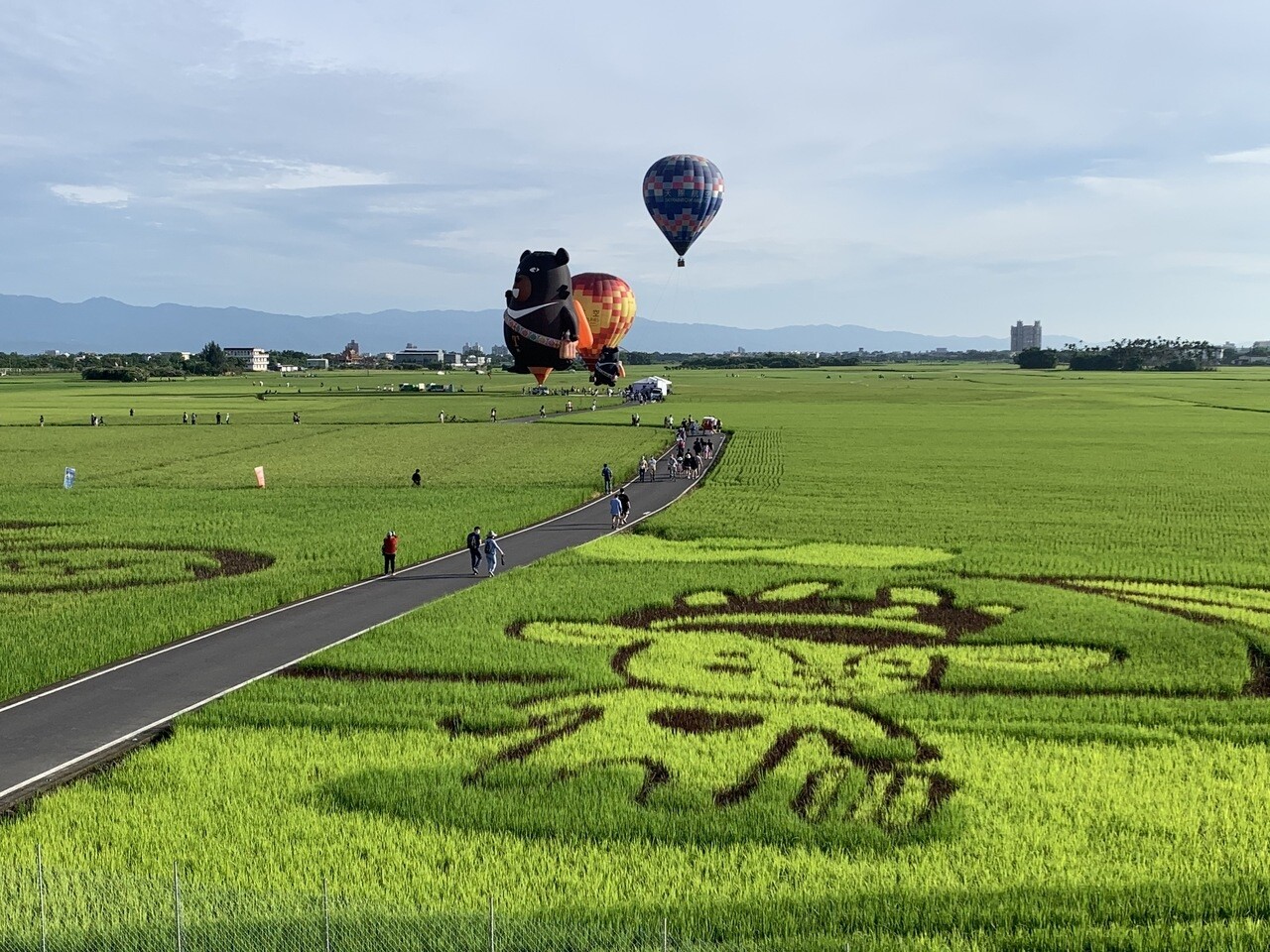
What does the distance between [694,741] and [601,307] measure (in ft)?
229

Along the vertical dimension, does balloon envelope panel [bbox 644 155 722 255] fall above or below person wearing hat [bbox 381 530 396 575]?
above

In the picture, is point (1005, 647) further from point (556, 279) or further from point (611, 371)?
point (611, 371)

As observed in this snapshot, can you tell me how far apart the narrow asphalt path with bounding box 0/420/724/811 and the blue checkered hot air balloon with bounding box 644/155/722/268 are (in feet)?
199

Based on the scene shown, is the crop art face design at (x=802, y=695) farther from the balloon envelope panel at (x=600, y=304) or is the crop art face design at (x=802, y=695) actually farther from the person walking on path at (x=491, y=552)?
the balloon envelope panel at (x=600, y=304)

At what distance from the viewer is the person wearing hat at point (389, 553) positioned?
105ft

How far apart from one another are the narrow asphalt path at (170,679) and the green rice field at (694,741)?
77 cm

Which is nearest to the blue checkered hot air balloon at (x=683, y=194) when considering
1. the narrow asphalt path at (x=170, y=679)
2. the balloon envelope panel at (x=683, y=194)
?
the balloon envelope panel at (x=683, y=194)

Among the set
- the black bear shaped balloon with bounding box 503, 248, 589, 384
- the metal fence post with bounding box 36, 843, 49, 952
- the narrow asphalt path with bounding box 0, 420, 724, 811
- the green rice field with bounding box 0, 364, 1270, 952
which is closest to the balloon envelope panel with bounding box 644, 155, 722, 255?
the black bear shaped balloon with bounding box 503, 248, 589, 384

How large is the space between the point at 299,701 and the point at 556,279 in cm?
5823

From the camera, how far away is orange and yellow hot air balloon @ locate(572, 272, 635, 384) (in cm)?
8575

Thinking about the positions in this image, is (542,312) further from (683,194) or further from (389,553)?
(389,553)

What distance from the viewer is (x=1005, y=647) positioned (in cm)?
2450

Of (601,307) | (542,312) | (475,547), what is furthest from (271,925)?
(601,307)

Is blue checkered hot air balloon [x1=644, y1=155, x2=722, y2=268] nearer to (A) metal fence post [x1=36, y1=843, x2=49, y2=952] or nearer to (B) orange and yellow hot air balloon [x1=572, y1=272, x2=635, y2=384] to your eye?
(B) orange and yellow hot air balloon [x1=572, y1=272, x2=635, y2=384]
